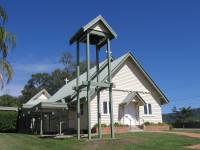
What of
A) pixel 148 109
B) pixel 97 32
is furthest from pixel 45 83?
pixel 97 32

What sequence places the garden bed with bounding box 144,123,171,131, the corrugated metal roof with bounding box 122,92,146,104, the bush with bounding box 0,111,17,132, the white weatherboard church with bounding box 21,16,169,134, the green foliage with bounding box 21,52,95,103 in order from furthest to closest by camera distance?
the green foliage with bounding box 21,52,95,103 < the bush with bounding box 0,111,17,132 < the garden bed with bounding box 144,123,171,131 < the corrugated metal roof with bounding box 122,92,146,104 < the white weatherboard church with bounding box 21,16,169,134

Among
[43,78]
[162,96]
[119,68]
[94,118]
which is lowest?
[94,118]

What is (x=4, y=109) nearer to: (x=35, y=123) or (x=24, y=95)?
(x=35, y=123)

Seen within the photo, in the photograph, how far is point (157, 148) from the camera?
16.5 metres

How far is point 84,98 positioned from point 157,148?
13681 mm

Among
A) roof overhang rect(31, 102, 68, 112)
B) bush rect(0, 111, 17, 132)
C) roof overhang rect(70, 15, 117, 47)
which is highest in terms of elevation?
roof overhang rect(70, 15, 117, 47)

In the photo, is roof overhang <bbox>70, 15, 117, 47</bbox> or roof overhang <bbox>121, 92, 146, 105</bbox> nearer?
roof overhang <bbox>70, 15, 117, 47</bbox>

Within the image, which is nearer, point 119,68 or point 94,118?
point 94,118

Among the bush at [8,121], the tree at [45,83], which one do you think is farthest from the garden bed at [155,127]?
the tree at [45,83]

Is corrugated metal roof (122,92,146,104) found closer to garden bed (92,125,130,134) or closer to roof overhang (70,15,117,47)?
garden bed (92,125,130,134)

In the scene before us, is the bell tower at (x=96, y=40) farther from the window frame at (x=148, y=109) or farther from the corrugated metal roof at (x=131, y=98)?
the window frame at (x=148, y=109)

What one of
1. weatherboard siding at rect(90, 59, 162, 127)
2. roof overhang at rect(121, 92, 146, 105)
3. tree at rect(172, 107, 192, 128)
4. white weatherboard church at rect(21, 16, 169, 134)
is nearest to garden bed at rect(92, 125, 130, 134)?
white weatherboard church at rect(21, 16, 169, 134)

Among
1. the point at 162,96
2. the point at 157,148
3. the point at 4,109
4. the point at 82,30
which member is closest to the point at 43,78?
the point at 4,109

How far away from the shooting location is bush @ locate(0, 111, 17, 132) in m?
40.2
